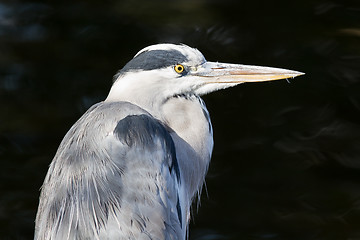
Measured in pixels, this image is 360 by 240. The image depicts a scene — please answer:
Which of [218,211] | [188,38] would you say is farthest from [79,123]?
→ [188,38]

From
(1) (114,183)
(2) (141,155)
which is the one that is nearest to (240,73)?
(2) (141,155)

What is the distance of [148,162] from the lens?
301 cm

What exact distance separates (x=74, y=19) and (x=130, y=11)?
1.56 feet

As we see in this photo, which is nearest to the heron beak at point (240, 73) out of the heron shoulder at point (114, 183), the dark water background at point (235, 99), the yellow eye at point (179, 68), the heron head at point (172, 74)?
the heron head at point (172, 74)

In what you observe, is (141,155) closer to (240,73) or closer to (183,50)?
(183,50)

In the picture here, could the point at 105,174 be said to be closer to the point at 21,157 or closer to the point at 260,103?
the point at 21,157

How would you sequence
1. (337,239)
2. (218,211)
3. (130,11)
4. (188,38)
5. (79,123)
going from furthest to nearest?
1. (130,11)
2. (188,38)
3. (218,211)
4. (337,239)
5. (79,123)

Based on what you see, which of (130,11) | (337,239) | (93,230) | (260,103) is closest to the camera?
(93,230)

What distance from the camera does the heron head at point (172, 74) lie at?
3.25 m

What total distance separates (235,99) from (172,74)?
85.1 inches

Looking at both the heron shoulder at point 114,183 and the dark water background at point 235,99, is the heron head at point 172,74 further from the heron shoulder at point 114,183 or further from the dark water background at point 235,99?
the dark water background at point 235,99

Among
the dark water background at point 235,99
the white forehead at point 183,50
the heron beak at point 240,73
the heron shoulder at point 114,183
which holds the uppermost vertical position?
the white forehead at point 183,50

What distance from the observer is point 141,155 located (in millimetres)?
3010

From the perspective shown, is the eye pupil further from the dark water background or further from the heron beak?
the dark water background
